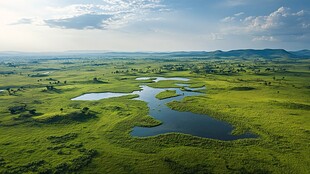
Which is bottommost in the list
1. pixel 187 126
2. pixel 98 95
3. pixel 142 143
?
pixel 142 143

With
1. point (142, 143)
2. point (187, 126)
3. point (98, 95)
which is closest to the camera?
point (142, 143)

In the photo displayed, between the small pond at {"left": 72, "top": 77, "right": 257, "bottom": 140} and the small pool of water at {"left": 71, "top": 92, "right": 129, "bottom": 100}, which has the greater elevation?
the small pool of water at {"left": 71, "top": 92, "right": 129, "bottom": 100}

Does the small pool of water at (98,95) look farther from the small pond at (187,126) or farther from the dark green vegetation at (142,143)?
the small pond at (187,126)

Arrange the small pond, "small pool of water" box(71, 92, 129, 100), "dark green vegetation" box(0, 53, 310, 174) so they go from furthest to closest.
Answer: "small pool of water" box(71, 92, 129, 100) → the small pond → "dark green vegetation" box(0, 53, 310, 174)

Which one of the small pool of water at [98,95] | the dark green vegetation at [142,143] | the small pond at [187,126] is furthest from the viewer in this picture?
the small pool of water at [98,95]

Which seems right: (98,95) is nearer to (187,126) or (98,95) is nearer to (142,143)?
(187,126)

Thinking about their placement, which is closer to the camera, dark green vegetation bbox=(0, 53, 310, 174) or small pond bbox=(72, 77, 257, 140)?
dark green vegetation bbox=(0, 53, 310, 174)

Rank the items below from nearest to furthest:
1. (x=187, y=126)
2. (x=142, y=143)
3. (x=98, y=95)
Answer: (x=142, y=143), (x=187, y=126), (x=98, y=95)

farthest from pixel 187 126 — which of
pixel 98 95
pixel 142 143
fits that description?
pixel 98 95

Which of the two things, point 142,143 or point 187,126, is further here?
point 187,126

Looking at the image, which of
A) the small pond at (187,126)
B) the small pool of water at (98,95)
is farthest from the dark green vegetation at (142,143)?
the small pool of water at (98,95)

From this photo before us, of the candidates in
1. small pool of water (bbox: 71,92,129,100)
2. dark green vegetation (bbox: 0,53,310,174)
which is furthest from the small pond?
small pool of water (bbox: 71,92,129,100)

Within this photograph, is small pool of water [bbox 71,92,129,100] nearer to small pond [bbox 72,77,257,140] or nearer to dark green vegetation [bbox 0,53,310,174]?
dark green vegetation [bbox 0,53,310,174]
